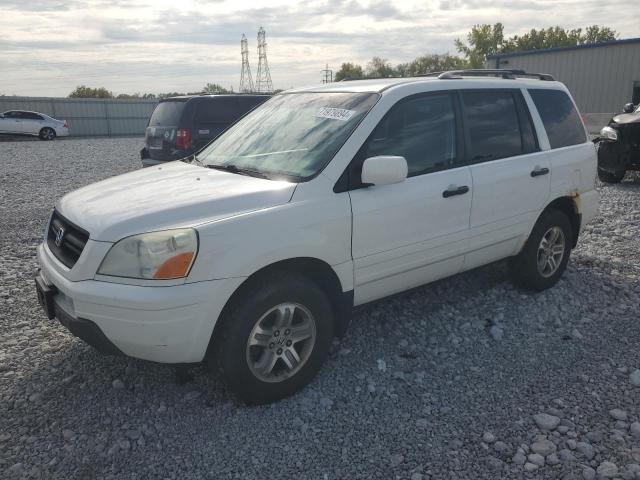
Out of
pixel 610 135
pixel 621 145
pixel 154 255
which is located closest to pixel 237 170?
pixel 154 255

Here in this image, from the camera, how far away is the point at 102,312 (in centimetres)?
281

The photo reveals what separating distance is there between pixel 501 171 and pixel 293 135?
163 cm

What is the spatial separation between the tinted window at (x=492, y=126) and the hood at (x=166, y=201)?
1.65 metres

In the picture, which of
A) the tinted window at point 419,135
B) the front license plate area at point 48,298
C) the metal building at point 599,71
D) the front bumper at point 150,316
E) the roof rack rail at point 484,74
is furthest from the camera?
the metal building at point 599,71

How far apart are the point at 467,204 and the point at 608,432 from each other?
1697 millimetres

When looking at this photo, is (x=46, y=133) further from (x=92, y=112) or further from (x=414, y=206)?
(x=414, y=206)

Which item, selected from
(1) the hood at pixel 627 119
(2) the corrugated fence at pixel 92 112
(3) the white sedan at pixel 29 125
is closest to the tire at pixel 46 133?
(3) the white sedan at pixel 29 125

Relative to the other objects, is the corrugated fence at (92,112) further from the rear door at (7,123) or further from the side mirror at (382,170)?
the side mirror at (382,170)

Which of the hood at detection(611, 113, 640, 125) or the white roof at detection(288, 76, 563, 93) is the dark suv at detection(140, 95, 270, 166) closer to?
the white roof at detection(288, 76, 563, 93)

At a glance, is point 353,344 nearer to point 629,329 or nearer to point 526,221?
point 526,221

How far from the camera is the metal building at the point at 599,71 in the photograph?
1051 inches

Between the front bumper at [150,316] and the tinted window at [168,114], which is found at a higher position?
the tinted window at [168,114]

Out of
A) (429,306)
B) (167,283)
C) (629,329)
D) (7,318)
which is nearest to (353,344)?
(429,306)

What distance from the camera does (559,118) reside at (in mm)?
4848
